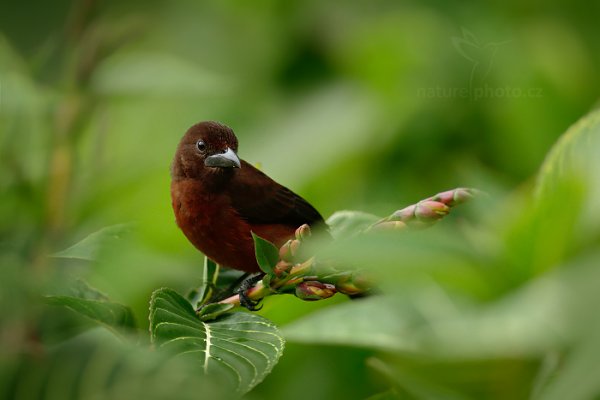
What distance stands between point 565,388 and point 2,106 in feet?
4.15

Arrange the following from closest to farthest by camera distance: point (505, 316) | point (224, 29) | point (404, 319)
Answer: point (505, 316) < point (404, 319) < point (224, 29)

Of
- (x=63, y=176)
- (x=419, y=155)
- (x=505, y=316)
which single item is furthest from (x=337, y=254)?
(x=419, y=155)

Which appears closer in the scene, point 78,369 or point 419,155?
point 78,369

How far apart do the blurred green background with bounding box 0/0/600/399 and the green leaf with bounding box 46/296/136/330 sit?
0.04 metres

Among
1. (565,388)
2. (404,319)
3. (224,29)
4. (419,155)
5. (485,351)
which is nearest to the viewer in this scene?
(565,388)

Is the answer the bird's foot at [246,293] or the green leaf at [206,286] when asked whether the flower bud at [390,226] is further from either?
the green leaf at [206,286]

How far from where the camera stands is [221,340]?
110 centimetres

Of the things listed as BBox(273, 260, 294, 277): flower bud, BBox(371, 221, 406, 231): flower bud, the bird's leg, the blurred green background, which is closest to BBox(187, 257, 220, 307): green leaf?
the bird's leg

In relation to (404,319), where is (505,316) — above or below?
above

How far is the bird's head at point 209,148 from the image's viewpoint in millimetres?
1375

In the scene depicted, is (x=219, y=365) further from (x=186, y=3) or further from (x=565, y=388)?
(x=186, y=3)

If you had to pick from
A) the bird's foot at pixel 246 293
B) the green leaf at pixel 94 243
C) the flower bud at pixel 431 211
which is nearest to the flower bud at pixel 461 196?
the flower bud at pixel 431 211

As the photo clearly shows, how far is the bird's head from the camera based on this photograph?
138 centimetres

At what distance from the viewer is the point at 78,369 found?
3.14 feet
